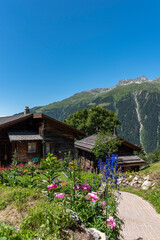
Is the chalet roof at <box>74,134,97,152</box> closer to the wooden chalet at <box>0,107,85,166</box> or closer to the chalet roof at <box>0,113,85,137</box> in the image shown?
the wooden chalet at <box>0,107,85,166</box>

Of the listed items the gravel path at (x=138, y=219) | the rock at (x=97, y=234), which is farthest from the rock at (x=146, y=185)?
the rock at (x=97, y=234)

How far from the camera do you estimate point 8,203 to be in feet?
15.8

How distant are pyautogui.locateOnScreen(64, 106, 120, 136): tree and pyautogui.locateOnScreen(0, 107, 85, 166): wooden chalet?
17478 mm

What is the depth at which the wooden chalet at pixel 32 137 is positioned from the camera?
18.1m

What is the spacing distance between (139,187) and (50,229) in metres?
9.88

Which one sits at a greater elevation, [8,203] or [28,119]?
[28,119]

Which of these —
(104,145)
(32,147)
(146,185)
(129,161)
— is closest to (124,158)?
(129,161)

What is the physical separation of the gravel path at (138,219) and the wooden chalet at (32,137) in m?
9.85

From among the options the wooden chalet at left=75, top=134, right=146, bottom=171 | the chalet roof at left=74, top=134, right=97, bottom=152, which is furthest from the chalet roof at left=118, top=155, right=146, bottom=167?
the chalet roof at left=74, top=134, right=97, bottom=152

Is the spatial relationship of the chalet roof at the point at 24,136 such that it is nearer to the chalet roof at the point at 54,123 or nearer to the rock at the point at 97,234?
the chalet roof at the point at 54,123

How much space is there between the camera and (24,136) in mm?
17969

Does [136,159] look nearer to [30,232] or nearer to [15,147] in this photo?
[15,147]

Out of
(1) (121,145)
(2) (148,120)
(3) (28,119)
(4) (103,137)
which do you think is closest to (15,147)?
(3) (28,119)

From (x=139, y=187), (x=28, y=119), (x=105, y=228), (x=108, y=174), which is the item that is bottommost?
(x=139, y=187)
